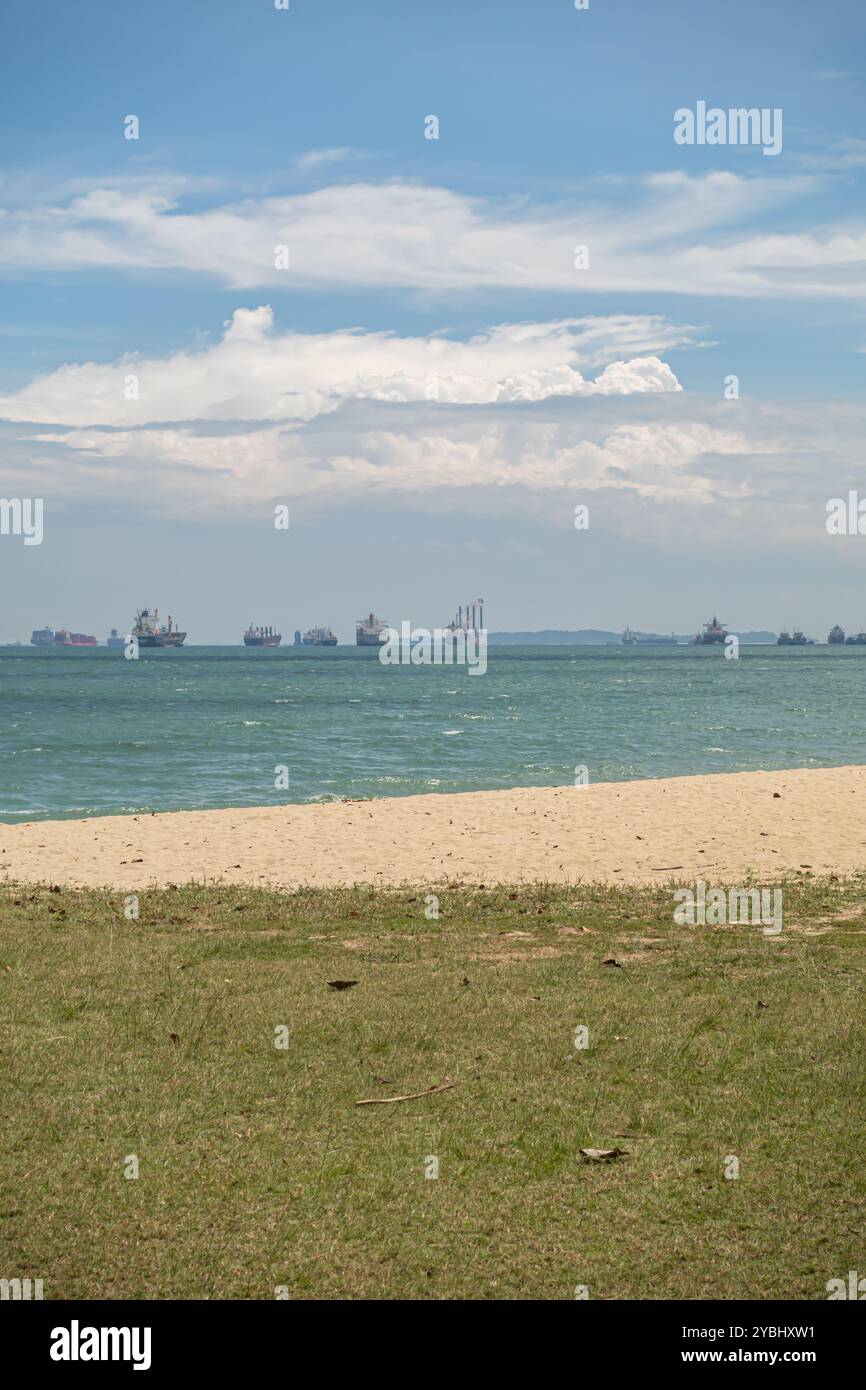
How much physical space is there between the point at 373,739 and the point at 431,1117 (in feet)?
164

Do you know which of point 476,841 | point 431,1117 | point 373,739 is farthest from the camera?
point 373,739

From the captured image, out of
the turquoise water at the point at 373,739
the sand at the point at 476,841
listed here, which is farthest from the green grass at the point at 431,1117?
the turquoise water at the point at 373,739

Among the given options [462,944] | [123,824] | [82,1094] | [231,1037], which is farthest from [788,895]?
[123,824]

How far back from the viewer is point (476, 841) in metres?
22.8

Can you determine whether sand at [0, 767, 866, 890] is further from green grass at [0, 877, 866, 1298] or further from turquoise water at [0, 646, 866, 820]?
turquoise water at [0, 646, 866, 820]

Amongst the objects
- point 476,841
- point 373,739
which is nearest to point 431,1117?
point 476,841

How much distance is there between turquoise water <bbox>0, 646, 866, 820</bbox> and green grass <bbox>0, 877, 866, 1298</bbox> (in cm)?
2286

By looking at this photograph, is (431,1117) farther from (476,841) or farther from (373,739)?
(373,739)

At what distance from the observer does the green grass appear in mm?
6141

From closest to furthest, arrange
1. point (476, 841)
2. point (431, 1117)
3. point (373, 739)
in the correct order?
point (431, 1117) < point (476, 841) < point (373, 739)

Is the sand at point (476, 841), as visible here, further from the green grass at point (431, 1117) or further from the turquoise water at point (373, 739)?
the turquoise water at point (373, 739)

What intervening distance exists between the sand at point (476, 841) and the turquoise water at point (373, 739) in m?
7.81

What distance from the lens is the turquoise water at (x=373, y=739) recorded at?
129 ft
